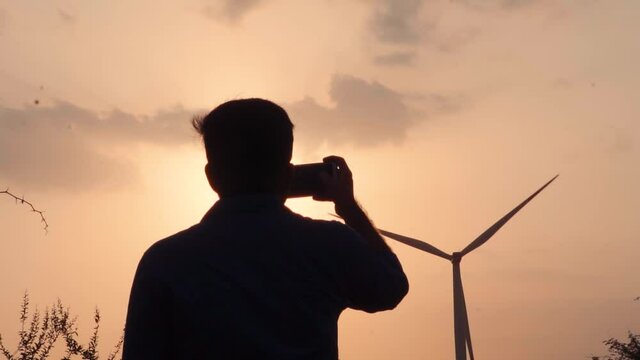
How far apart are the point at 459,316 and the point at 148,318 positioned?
37.1 meters

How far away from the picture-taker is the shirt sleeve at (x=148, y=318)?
4074 millimetres

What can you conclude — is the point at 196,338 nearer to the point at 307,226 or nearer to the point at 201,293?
the point at 201,293

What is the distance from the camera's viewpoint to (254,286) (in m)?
4.02

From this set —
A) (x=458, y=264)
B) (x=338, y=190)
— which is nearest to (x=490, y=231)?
(x=458, y=264)

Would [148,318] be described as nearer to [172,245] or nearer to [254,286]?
[172,245]

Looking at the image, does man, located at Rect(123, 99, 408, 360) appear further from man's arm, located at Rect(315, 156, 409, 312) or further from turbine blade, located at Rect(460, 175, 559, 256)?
Result: turbine blade, located at Rect(460, 175, 559, 256)

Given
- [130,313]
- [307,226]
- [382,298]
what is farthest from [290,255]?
[130,313]

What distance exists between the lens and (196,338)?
3965 mm

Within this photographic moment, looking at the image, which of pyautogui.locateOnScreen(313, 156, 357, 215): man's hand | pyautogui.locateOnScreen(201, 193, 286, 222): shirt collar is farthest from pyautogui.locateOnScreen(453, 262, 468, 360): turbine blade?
pyautogui.locateOnScreen(201, 193, 286, 222): shirt collar

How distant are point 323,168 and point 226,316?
1107 mm

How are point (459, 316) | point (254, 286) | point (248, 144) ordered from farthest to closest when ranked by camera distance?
point (459, 316), point (248, 144), point (254, 286)

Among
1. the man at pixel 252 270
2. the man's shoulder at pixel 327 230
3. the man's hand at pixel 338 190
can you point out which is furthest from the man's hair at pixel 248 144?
the man's hand at pixel 338 190

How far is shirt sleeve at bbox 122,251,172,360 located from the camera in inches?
160

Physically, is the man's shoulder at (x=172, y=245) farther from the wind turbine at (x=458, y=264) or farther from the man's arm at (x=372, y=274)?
the wind turbine at (x=458, y=264)
